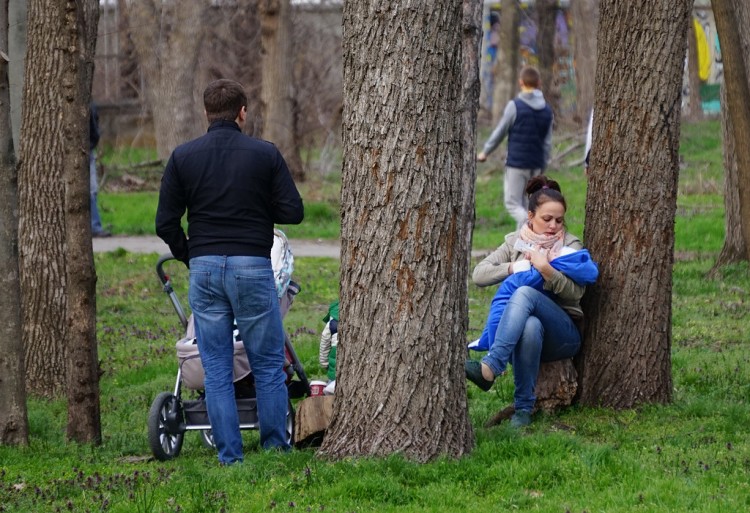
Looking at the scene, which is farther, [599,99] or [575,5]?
[575,5]

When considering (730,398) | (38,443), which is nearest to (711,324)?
(730,398)

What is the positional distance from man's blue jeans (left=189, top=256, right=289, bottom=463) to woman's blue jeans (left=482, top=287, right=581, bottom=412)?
46.3 inches

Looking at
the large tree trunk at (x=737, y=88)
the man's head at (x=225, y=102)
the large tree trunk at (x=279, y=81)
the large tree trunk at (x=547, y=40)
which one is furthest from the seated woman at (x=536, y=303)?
the large tree trunk at (x=547, y=40)

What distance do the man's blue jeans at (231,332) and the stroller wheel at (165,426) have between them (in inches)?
13.1

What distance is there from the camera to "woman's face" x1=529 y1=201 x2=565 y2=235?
6.70 meters

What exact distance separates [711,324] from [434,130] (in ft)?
16.1

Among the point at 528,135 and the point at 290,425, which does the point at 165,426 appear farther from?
the point at 528,135

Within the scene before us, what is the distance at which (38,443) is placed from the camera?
6590 millimetres

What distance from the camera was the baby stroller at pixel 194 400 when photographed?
621 cm

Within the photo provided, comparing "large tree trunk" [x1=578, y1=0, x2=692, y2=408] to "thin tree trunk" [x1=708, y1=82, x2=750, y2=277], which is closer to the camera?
"large tree trunk" [x1=578, y1=0, x2=692, y2=408]

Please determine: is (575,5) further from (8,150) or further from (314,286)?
(8,150)

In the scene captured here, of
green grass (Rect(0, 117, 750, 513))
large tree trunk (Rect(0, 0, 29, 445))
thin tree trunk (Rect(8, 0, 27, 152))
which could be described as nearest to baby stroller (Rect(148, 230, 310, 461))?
green grass (Rect(0, 117, 750, 513))

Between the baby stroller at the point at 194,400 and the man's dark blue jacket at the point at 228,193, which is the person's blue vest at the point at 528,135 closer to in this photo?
the baby stroller at the point at 194,400

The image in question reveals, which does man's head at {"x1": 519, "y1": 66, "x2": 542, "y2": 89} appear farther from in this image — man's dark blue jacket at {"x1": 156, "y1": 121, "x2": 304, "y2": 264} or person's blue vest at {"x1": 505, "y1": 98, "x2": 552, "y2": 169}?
man's dark blue jacket at {"x1": 156, "y1": 121, "x2": 304, "y2": 264}
